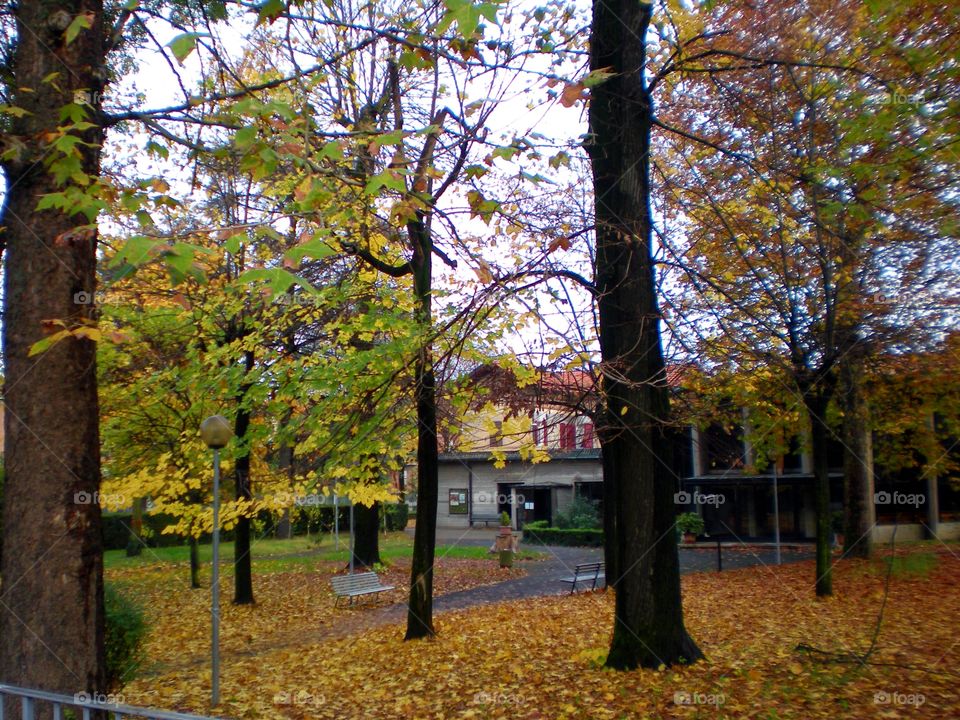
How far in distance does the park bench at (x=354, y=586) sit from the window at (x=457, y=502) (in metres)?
26.2

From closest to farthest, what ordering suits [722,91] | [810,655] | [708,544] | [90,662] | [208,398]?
[90,662] < [810,655] < [722,91] < [208,398] < [708,544]

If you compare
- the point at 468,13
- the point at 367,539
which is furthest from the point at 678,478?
the point at 367,539

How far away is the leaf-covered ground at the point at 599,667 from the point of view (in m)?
6.45

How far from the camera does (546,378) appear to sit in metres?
10.4

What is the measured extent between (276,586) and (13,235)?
18119 millimetres

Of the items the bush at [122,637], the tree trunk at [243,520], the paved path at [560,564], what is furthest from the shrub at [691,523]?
the bush at [122,637]

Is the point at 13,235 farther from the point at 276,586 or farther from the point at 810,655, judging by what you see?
the point at 276,586

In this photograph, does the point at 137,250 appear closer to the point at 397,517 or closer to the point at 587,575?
the point at 587,575

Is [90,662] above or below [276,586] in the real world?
above

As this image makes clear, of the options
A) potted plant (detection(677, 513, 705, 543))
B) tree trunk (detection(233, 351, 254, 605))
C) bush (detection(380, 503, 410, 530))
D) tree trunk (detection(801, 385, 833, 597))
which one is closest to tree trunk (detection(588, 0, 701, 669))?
tree trunk (detection(801, 385, 833, 597))

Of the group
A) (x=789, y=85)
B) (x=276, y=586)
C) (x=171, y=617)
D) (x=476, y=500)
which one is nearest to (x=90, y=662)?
(x=789, y=85)

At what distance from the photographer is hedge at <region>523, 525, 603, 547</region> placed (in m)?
32.9

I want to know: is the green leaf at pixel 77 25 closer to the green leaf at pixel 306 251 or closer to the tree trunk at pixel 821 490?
the green leaf at pixel 306 251

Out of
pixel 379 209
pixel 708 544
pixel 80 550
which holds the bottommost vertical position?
pixel 708 544
